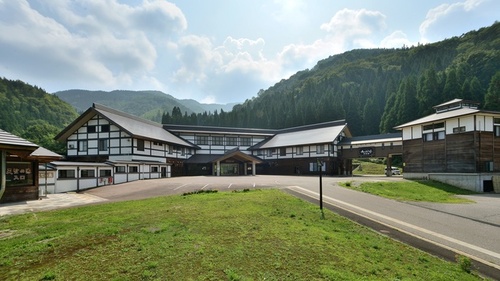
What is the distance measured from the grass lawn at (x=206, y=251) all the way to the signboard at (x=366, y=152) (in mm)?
30597

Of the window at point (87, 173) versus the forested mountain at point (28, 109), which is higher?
the forested mountain at point (28, 109)

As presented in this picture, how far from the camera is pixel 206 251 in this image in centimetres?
594

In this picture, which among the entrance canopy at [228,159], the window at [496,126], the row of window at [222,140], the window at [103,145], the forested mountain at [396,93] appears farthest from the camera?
the forested mountain at [396,93]

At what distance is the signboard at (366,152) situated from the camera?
36.8 m

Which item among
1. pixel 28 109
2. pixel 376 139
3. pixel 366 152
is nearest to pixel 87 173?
pixel 366 152

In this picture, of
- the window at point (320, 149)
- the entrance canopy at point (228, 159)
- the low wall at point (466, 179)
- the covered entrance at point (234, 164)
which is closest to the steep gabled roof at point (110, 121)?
the entrance canopy at point (228, 159)

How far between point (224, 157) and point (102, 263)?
107 feet

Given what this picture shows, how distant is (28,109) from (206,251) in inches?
3808

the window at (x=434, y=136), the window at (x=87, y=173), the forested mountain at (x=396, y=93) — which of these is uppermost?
the forested mountain at (x=396, y=93)

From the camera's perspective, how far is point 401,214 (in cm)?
1209

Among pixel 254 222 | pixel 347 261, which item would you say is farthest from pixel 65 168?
pixel 347 261

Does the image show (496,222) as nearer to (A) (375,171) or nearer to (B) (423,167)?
(B) (423,167)

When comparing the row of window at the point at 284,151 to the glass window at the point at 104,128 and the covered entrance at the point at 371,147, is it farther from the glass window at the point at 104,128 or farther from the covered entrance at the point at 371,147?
the glass window at the point at 104,128

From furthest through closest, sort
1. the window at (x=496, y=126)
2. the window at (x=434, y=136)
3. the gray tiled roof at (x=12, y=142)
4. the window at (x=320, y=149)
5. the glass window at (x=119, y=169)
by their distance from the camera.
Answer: the window at (x=320, y=149) < the window at (x=434, y=136) < the glass window at (x=119, y=169) < the window at (x=496, y=126) < the gray tiled roof at (x=12, y=142)
